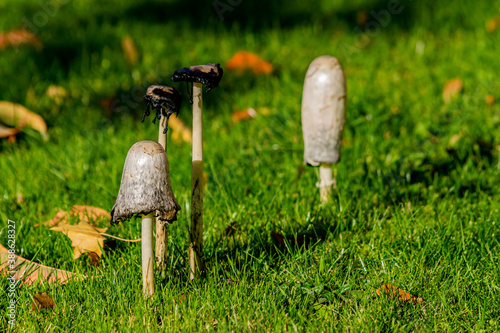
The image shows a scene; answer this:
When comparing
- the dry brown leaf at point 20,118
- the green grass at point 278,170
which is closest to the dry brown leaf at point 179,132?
the green grass at point 278,170

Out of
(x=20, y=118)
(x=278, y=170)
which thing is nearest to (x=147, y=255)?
(x=278, y=170)

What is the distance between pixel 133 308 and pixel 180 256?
1.34 ft

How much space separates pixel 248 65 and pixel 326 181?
253 cm

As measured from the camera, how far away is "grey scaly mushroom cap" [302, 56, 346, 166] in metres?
2.72

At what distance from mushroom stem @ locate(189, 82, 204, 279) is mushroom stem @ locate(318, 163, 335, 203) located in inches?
37.8

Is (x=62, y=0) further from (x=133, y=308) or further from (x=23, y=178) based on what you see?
(x=133, y=308)

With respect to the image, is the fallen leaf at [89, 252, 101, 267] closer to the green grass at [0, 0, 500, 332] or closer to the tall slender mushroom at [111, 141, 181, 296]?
the green grass at [0, 0, 500, 332]

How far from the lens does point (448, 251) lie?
8.13ft

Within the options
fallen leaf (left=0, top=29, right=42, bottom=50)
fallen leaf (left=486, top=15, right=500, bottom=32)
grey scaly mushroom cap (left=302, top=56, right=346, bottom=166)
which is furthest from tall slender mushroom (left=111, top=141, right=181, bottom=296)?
fallen leaf (left=486, top=15, right=500, bottom=32)

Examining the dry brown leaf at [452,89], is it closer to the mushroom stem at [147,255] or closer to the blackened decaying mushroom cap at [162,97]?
the blackened decaying mushroom cap at [162,97]

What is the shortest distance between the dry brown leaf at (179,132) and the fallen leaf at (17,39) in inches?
85.0

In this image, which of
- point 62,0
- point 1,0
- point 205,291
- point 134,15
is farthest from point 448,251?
point 1,0

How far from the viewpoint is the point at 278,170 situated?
3604mm

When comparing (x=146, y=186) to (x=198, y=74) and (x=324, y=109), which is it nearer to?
(x=198, y=74)
